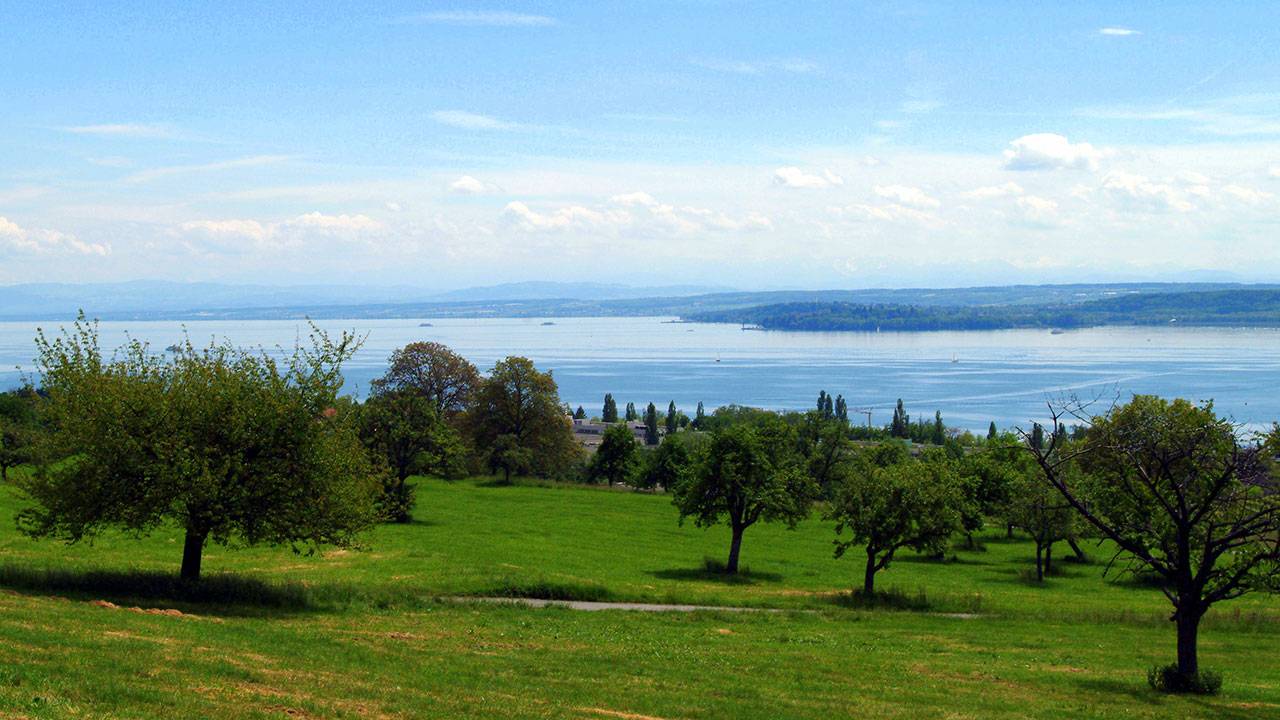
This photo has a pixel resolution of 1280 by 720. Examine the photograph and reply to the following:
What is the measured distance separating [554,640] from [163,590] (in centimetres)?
970

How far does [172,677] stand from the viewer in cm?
1459

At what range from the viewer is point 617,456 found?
8831 centimetres

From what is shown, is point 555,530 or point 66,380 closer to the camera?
point 66,380

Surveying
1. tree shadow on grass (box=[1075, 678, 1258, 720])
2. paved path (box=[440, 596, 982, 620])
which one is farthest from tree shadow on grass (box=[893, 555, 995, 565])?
tree shadow on grass (box=[1075, 678, 1258, 720])

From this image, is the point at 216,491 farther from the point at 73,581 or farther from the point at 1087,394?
the point at 1087,394

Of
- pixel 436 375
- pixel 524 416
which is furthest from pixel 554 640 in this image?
pixel 436 375

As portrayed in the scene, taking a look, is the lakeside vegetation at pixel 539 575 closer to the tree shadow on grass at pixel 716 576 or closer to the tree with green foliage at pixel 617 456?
the tree shadow on grass at pixel 716 576

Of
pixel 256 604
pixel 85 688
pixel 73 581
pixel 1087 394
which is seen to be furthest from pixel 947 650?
pixel 1087 394

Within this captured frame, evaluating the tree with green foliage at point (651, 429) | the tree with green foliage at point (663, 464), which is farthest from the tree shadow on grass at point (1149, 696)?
the tree with green foliage at point (651, 429)

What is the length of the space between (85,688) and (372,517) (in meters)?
13.2

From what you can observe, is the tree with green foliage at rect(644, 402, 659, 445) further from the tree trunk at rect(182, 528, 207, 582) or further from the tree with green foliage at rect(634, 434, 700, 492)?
the tree trunk at rect(182, 528, 207, 582)

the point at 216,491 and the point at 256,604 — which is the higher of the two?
the point at 216,491

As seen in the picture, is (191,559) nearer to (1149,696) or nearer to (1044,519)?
(1149,696)

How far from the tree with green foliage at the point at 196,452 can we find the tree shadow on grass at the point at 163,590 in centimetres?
83
